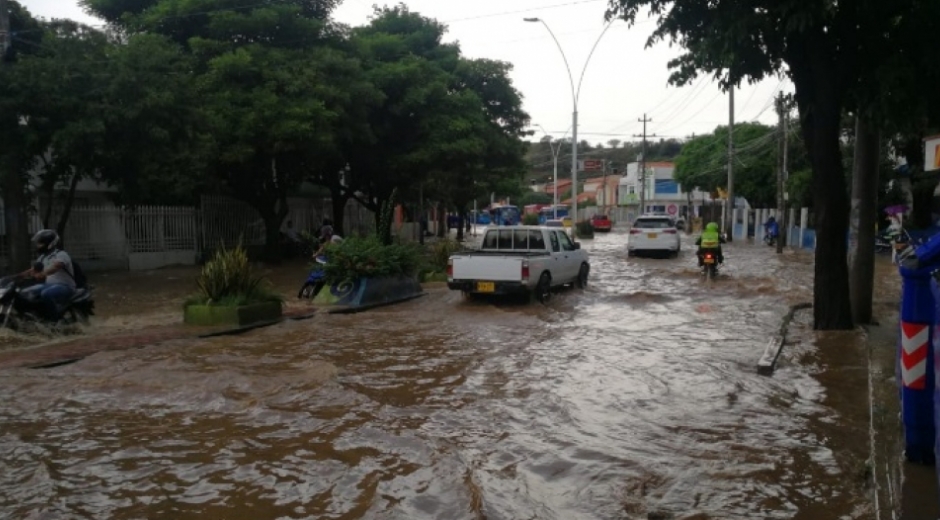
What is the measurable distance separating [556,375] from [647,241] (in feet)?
72.6

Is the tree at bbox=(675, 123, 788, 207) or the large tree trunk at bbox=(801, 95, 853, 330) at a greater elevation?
the tree at bbox=(675, 123, 788, 207)

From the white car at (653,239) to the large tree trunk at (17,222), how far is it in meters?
20.9

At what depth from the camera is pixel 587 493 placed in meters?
5.30

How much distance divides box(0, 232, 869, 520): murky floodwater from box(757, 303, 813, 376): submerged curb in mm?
195

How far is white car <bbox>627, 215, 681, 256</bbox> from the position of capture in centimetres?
3030

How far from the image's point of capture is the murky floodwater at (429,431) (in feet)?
16.7

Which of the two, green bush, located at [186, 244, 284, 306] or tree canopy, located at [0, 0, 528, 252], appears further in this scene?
tree canopy, located at [0, 0, 528, 252]

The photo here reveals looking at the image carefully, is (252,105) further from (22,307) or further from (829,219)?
(829,219)

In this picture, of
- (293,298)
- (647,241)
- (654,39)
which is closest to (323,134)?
(293,298)

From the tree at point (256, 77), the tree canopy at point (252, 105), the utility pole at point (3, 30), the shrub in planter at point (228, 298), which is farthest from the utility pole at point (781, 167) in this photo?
the utility pole at point (3, 30)

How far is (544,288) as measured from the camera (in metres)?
16.0

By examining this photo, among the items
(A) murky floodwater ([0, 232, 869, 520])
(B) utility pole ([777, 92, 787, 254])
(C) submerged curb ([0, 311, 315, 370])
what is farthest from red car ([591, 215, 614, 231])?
(C) submerged curb ([0, 311, 315, 370])

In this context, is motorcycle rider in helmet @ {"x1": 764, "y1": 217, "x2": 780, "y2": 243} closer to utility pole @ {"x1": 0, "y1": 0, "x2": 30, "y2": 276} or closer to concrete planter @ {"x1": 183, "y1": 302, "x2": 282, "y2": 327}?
concrete planter @ {"x1": 183, "y1": 302, "x2": 282, "y2": 327}

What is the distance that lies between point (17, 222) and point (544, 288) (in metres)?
11.5
